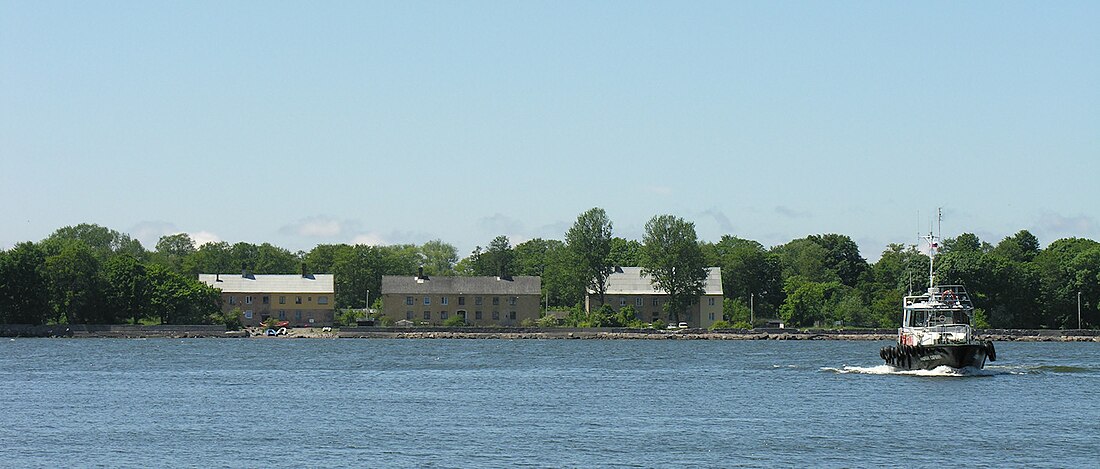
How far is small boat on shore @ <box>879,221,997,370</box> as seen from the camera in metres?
60.4

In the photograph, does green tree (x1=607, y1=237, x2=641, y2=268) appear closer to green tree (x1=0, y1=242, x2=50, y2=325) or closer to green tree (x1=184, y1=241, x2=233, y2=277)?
green tree (x1=184, y1=241, x2=233, y2=277)

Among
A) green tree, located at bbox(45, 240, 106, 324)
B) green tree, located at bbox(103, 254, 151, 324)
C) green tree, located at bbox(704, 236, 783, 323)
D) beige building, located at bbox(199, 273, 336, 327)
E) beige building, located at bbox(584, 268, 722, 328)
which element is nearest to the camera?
green tree, located at bbox(45, 240, 106, 324)

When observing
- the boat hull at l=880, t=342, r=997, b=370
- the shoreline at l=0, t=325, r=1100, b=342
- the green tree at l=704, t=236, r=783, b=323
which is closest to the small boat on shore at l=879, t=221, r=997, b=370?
the boat hull at l=880, t=342, r=997, b=370

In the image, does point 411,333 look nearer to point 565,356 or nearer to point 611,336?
point 611,336

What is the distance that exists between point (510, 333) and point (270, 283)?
27852 millimetres

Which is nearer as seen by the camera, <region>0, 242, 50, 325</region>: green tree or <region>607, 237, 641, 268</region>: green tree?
<region>0, 242, 50, 325</region>: green tree

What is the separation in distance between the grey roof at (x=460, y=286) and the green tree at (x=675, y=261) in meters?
11.7

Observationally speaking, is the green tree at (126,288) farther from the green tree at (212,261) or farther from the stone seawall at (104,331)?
the green tree at (212,261)

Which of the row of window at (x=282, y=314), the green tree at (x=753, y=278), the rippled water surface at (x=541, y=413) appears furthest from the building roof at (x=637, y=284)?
the rippled water surface at (x=541, y=413)

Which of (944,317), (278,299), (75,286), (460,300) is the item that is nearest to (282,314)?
(278,299)

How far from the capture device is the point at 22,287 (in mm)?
119312

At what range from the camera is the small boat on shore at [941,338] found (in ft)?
198

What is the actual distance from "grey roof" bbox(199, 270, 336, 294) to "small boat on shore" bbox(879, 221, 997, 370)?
273 feet

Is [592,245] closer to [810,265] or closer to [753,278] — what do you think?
[753,278]
